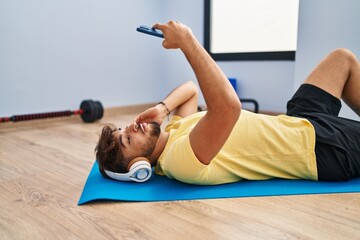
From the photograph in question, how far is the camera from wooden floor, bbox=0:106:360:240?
81cm

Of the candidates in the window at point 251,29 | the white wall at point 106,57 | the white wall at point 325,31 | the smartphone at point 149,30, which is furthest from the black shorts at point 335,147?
the window at point 251,29

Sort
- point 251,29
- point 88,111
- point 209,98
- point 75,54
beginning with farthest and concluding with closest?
point 251,29
point 75,54
point 88,111
point 209,98

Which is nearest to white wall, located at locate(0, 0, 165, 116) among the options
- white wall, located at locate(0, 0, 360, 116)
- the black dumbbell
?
white wall, located at locate(0, 0, 360, 116)

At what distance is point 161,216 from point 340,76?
35.7 inches

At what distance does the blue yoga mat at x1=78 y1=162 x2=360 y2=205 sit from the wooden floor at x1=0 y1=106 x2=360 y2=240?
0.09 feet

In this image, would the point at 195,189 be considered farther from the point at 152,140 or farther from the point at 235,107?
the point at 235,107

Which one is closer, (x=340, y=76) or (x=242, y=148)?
(x=242, y=148)

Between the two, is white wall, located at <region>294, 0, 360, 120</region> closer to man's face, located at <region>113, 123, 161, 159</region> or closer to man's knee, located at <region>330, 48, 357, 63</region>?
man's knee, located at <region>330, 48, 357, 63</region>

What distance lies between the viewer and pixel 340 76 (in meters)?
1.26

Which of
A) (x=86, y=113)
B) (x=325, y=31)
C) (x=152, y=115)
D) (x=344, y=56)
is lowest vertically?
(x=86, y=113)

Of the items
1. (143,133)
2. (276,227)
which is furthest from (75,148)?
(276,227)

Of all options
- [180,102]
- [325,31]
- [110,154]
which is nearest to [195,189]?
[110,154]

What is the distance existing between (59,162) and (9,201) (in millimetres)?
439

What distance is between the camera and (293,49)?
2486mm
